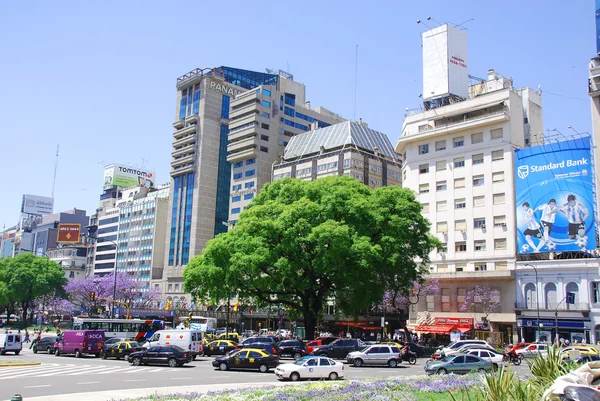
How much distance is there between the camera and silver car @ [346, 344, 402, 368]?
120ft

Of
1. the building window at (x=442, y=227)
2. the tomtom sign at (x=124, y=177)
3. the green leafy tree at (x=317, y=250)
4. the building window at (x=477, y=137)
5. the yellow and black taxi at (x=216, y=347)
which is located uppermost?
the tomtom sign at (x=124, y=177)

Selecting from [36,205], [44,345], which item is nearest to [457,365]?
[44,345]

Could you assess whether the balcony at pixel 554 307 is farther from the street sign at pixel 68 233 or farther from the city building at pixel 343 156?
the street sign at pixel 68 233

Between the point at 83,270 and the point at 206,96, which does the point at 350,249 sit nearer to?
the point at 206,96

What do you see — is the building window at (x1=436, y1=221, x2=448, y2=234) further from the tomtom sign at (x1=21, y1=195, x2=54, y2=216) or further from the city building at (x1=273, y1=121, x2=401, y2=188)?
the tomtom sign at (x1=21, y1=195, x2=54, y2=216)

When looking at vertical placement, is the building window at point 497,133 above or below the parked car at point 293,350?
above

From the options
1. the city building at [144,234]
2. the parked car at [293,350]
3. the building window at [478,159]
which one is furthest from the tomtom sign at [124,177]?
the parked car at [293,350]

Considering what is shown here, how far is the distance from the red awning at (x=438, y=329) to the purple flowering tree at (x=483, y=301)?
8.30 ft

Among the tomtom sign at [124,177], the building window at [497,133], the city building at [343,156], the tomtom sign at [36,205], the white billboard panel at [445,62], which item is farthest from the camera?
the tomtom sign at [36,205]

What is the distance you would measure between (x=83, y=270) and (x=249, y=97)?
74574 millimetres

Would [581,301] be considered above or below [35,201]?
below

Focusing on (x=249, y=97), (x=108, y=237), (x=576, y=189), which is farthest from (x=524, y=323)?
(x=108, y=237)

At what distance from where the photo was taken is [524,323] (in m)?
57.3

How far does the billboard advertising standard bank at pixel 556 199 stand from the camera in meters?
55.8
